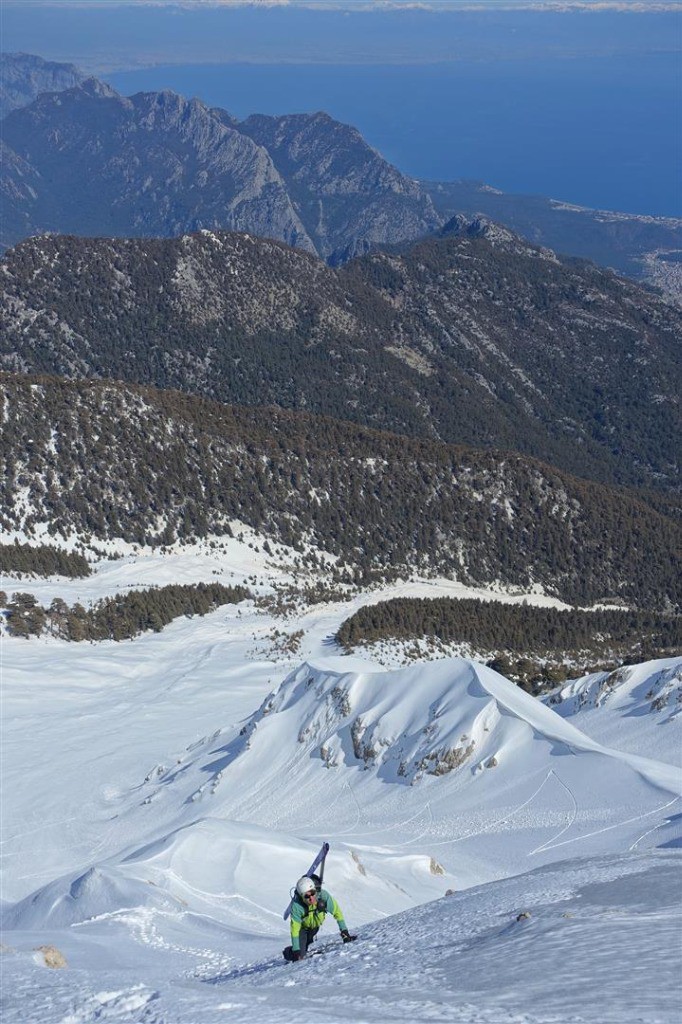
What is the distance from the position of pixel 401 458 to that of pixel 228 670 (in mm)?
38086

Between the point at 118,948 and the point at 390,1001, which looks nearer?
the point at 390,1001

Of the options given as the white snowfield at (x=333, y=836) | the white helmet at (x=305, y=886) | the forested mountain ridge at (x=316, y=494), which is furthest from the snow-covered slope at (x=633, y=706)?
the forested mountain ridge at (x=316, y=494)

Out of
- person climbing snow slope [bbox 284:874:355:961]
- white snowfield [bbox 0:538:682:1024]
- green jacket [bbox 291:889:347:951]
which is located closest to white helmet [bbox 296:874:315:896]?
person climbing snow slope [bbox 284:874:355:961]

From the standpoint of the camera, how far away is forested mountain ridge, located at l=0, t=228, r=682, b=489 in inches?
5207

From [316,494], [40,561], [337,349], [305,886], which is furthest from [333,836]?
[337,349]

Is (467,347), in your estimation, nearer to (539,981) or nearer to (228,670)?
(228,670)

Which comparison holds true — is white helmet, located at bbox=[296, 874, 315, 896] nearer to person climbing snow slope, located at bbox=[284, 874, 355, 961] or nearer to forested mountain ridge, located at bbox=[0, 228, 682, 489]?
person climbing snow slope, located at bbox=[284, 874, 355, 961]

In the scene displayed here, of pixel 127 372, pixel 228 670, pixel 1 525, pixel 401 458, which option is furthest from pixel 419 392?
pixel 228 670

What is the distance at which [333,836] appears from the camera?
25.7m

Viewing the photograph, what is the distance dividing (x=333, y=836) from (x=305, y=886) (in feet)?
40.9

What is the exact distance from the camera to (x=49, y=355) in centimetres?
12962

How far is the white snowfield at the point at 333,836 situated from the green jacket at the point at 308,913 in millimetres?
451

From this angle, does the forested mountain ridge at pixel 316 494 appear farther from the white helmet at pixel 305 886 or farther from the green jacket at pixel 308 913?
the white helmet at pixel 305 886

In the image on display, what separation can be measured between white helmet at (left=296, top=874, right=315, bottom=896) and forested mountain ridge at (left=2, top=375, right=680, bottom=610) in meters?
Result: 51.9
